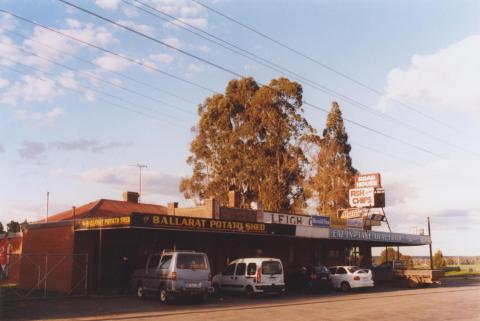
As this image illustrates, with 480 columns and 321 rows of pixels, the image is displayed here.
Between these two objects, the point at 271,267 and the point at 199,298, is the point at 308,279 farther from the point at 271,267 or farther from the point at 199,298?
the point at 199,298

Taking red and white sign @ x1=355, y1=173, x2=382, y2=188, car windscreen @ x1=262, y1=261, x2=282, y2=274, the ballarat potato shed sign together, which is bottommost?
car windscreen @ x1=262, y1=261, x2=282, y2=274

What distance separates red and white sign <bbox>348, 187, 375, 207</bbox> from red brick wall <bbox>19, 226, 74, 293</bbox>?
2529cm

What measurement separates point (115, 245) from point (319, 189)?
28.2 meters

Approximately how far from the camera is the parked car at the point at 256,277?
22625 millimetres

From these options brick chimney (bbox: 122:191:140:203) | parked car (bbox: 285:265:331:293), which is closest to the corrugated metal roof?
brick chimney (bbox: 122:191:140:203)

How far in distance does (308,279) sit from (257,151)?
83.3 feet

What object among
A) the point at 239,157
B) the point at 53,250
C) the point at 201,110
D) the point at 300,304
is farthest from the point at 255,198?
the point at 300,304

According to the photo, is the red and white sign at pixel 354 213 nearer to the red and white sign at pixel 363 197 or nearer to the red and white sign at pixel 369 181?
the red and white sign at pixel 363 197

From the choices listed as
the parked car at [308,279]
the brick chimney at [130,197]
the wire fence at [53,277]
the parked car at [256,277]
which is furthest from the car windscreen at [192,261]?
the brick chimney at [130,197]

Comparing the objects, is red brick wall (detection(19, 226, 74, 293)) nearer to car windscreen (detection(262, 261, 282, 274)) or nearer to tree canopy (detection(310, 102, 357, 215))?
car windscreen (detection(262, 261, 282, 274))

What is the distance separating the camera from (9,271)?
33.1 meters

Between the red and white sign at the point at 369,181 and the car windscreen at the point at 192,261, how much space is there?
2597 centimetres

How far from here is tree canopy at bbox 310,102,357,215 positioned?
51.2 meters

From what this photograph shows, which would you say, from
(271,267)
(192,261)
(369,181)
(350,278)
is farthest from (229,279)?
(369,181)
